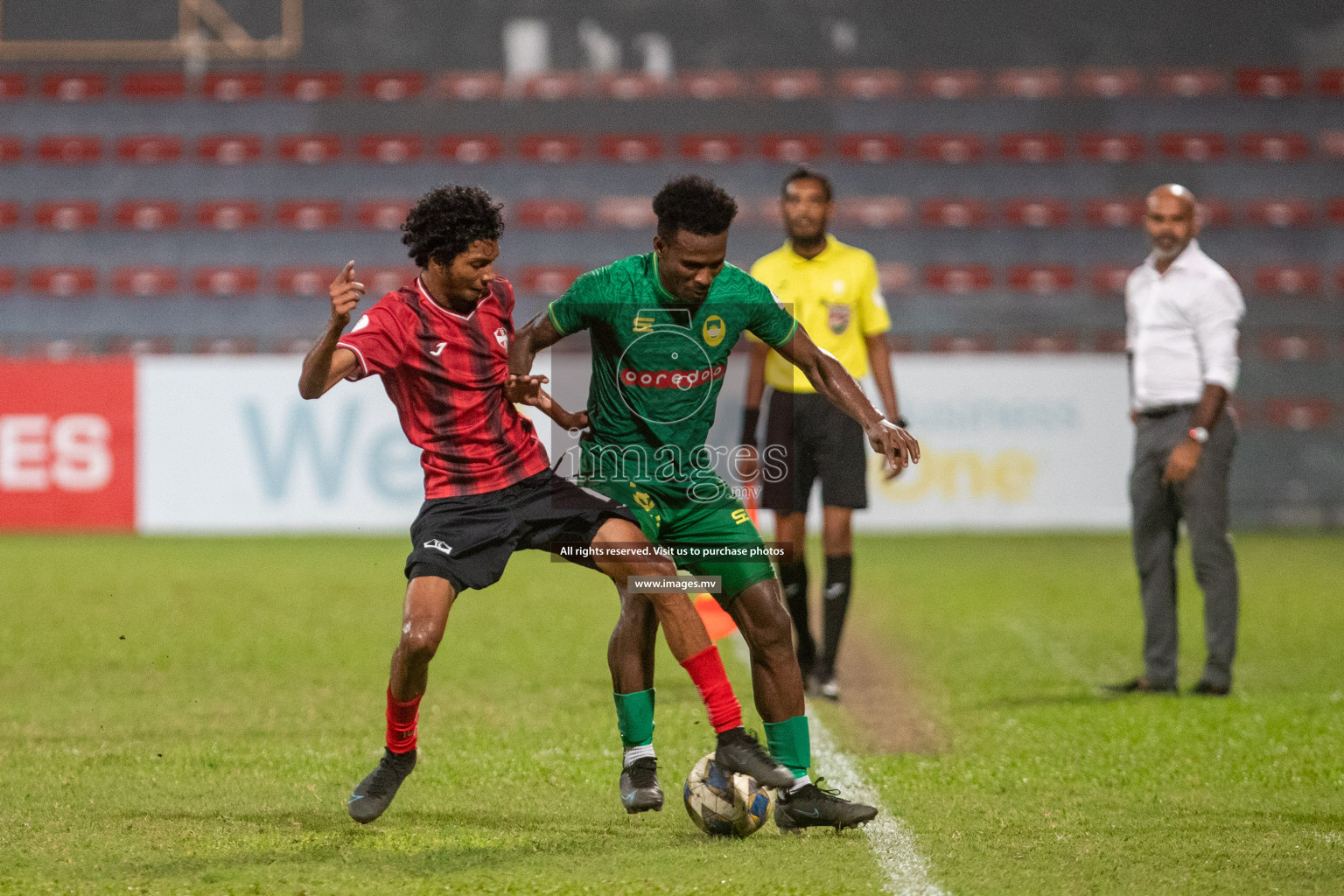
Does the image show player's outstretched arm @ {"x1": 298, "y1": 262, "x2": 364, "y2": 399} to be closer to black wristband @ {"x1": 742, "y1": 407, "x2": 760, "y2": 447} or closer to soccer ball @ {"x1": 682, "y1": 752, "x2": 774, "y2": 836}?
soccer ball @ {"x1": 682, "y1": 752, "x2": 774, "y2": 836}

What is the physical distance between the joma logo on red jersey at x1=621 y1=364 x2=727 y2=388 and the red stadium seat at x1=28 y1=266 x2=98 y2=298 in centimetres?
1438

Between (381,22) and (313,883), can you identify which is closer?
(313,883)

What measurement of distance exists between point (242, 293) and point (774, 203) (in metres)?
6.04

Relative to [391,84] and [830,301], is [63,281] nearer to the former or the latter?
[391,84]

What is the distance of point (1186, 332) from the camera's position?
712 centimetres

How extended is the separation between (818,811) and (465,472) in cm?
141

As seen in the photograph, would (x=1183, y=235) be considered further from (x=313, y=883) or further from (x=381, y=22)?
(x=381, y=22)

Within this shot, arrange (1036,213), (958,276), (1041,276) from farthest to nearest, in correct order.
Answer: (1036,213), (958,276), (1041,276)

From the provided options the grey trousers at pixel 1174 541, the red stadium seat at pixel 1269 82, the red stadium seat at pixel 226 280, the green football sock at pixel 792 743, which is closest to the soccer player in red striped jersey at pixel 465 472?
the green football sock at pixel 792 743

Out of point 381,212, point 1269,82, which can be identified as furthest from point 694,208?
point 1269,82

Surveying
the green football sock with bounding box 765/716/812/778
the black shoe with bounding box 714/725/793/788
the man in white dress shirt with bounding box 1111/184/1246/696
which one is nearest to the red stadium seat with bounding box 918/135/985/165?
the man in white dress shirt with bounding box 1111/184/1246/696

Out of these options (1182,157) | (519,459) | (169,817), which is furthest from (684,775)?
(1182,157)

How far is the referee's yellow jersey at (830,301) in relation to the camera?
707 centimetres

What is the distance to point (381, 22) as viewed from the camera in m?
19.0
